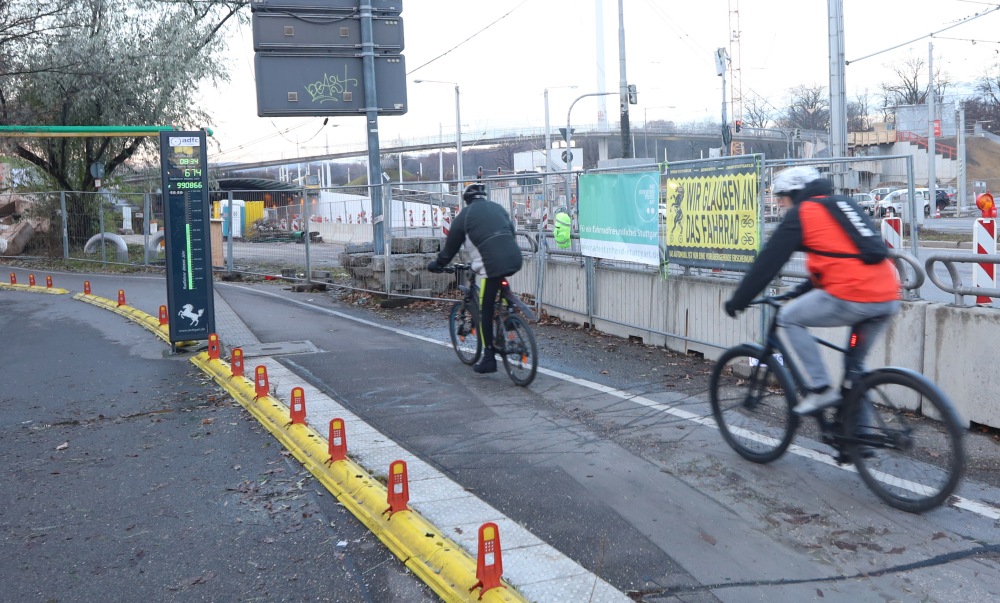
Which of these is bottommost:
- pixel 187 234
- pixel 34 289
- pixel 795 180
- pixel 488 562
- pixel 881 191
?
pixel 488 562

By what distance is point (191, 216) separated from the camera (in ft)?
32.4

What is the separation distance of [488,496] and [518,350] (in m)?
3.02

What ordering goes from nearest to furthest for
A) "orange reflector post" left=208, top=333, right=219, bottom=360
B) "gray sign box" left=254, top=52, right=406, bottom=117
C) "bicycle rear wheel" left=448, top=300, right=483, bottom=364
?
"bicycle rear wheel" left=448, top=300, right=483, bottom=364 < "orange reflector post" left=208, top=333, right=219, bottom=360 < "gray sign box" left=254, top=52, right=406, bottom=117

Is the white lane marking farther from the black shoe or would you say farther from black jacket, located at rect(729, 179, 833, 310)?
black jacket, located at rect(729, 179, 833, 310)

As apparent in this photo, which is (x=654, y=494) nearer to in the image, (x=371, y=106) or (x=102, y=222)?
(x=371, y=106)

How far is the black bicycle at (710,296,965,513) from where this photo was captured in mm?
4715

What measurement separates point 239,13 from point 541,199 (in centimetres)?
1774

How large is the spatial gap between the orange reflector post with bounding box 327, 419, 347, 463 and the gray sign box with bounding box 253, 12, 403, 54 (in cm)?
1139

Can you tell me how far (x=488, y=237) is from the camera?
8.35 m

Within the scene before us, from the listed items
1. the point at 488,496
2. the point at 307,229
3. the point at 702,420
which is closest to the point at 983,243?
the point at 702,420

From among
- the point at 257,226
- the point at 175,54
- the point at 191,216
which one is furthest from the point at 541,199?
the point at 175,54

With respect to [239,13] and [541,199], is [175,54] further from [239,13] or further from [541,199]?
[541,199]

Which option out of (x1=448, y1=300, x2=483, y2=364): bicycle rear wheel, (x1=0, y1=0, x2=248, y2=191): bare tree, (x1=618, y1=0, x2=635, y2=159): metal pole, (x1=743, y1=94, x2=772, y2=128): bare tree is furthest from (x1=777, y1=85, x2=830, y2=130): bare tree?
(x1=448, y1=300, x2=483, y2=364): bicycle rear wheel

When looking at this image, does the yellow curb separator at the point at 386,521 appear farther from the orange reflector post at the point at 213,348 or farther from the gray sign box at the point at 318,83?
the gray sign box at the point at 318,83
